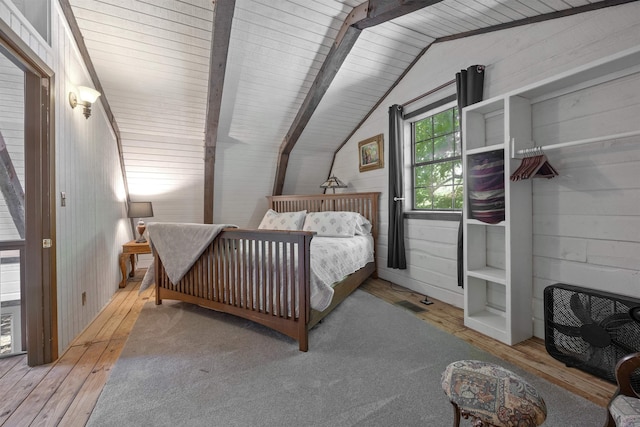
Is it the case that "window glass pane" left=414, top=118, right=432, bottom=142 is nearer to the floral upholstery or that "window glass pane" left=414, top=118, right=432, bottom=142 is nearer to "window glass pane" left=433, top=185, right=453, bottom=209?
"window glass pane" left=433, top=185, right=453, bottom=209

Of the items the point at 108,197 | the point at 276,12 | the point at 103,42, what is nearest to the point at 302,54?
the point at 276,12

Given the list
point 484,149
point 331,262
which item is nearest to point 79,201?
point 331,262

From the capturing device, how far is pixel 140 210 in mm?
3908

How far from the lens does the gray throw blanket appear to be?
99.0 inches

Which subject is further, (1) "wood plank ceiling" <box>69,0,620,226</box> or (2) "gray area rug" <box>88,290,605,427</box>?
(1) "wood plank ceiling" <box>69,0,620,226</box>

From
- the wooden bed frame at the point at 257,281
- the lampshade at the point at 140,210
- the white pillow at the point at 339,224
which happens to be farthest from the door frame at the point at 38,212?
the white pillow at the point at 339,224

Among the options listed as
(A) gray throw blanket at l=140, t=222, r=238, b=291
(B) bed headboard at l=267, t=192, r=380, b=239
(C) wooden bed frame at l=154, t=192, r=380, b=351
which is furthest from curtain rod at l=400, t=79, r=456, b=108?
(A) gray throw blanket at l=140, t=222, r=238, b=291

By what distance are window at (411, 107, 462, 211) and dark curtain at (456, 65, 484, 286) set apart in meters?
0.32

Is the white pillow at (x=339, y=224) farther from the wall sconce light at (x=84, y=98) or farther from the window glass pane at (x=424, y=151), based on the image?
the wall sconce light at (x=84, y=98)

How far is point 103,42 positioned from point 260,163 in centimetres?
230

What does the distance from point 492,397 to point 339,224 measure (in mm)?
2725

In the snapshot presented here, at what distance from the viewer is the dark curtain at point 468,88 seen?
Answer: 8.08 feet

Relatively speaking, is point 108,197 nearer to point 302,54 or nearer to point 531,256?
point 302,54

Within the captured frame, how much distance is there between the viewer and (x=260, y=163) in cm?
446
